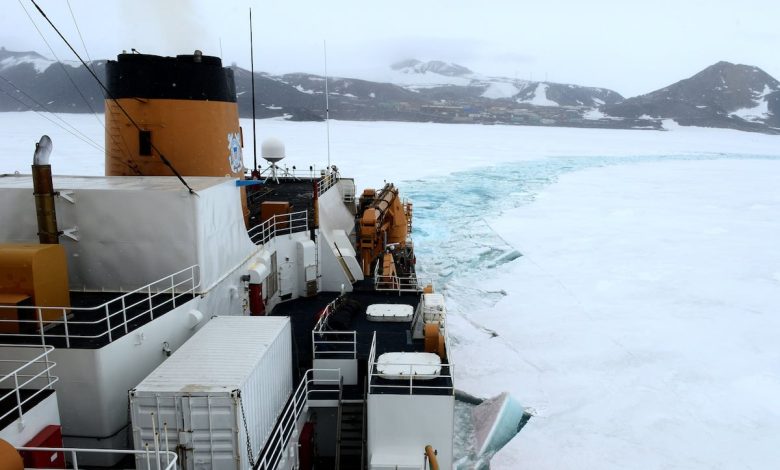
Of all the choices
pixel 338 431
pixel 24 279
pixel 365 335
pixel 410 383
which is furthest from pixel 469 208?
pixel 24 279

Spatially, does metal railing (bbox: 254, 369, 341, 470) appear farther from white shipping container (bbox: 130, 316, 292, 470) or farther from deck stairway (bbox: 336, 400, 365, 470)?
deck stairway (bbox: 336, 400, 365, 470)

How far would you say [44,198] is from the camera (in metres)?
7.73

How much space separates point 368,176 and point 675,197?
2229cm

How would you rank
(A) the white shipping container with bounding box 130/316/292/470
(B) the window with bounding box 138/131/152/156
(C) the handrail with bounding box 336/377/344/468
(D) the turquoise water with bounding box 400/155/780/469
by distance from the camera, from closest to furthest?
(A) the white shipping container with bounding box 130/316/292/470 → (C) the handrail with bounding box 336/377/344/468 → (B) the window with bounding box 138/131/152/156 → (D) the turquoise water with bounding box 400/155/780/469

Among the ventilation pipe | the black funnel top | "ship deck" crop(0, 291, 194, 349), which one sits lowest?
"ship deck" crop(0, 291, 194, 349)

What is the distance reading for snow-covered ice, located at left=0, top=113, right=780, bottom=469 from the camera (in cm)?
1056

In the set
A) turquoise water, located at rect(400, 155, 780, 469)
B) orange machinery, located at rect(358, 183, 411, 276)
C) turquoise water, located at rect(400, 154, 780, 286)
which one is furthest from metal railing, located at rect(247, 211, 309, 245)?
turquoise water, located at rect(400, 154, 780, 286)

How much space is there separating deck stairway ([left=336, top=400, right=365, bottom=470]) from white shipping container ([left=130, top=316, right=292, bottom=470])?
1873 mm

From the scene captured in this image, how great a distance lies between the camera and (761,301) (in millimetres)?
17391

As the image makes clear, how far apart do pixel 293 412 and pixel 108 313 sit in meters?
3.04

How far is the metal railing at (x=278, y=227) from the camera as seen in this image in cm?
1211

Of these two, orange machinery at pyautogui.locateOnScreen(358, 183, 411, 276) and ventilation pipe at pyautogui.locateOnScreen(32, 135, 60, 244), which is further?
orange machinery at pyautogui.locateOnScreen(358, 183, 411, 276)

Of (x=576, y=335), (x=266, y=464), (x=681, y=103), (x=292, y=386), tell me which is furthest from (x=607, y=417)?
(x=681, y=103)

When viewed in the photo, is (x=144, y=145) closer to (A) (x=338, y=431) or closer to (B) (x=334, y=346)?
(B) (x=334, y=346)
